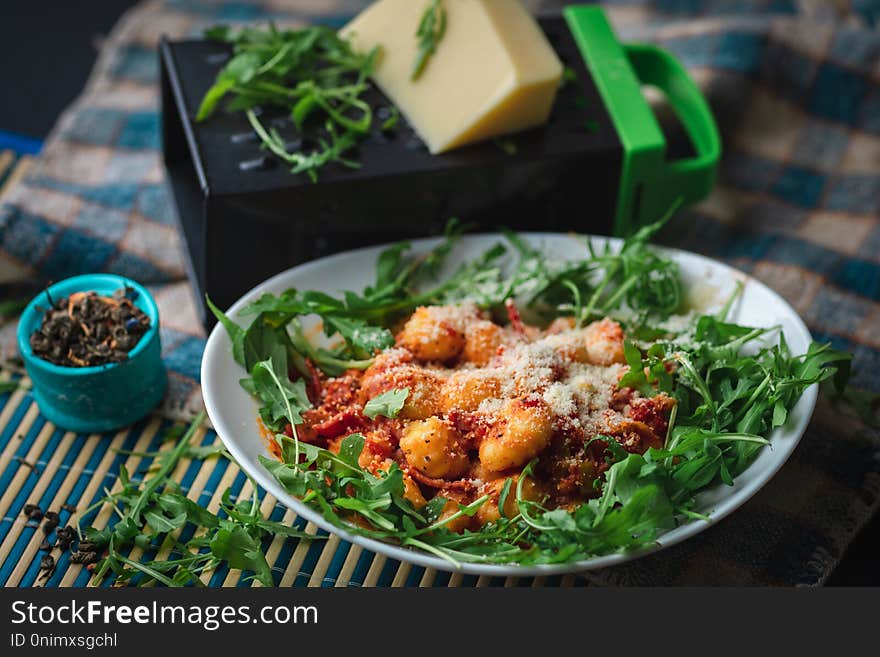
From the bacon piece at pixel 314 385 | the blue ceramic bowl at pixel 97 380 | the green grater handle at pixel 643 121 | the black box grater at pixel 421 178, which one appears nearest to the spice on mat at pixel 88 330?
the blue ceramic bowl at pixel 97 380

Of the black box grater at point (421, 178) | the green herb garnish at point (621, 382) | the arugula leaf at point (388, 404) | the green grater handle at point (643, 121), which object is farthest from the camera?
the green grater handle at point (643, 121)

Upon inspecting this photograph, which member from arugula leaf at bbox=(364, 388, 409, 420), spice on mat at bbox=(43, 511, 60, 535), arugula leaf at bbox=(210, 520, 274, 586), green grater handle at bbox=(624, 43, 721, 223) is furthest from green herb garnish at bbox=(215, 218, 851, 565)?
spice on mat at bbox=(43, 511, 60, 535)

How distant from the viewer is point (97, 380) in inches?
60.0

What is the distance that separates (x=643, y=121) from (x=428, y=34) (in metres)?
0.39

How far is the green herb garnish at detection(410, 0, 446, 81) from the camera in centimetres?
171

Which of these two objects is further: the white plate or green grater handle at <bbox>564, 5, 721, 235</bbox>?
green grater handle at <bbox>564, 5, 721, 235</bbox>

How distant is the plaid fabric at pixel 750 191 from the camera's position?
5.64 feet

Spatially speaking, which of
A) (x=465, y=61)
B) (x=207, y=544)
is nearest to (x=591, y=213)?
(x=465, y=61)

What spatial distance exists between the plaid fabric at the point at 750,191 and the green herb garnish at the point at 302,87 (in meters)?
0.37

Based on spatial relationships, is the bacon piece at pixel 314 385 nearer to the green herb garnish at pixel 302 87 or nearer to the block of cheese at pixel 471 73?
the green herb garnish at pixel 302 87

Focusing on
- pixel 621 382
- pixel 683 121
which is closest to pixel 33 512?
pixel 621 382

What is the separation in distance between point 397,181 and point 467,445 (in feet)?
1.66

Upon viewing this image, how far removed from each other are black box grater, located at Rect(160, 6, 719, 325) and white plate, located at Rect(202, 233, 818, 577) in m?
0.07

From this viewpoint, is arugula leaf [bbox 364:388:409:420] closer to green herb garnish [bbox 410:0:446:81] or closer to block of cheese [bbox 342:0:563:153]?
block of cheese [bbox 342:0:563:153]
